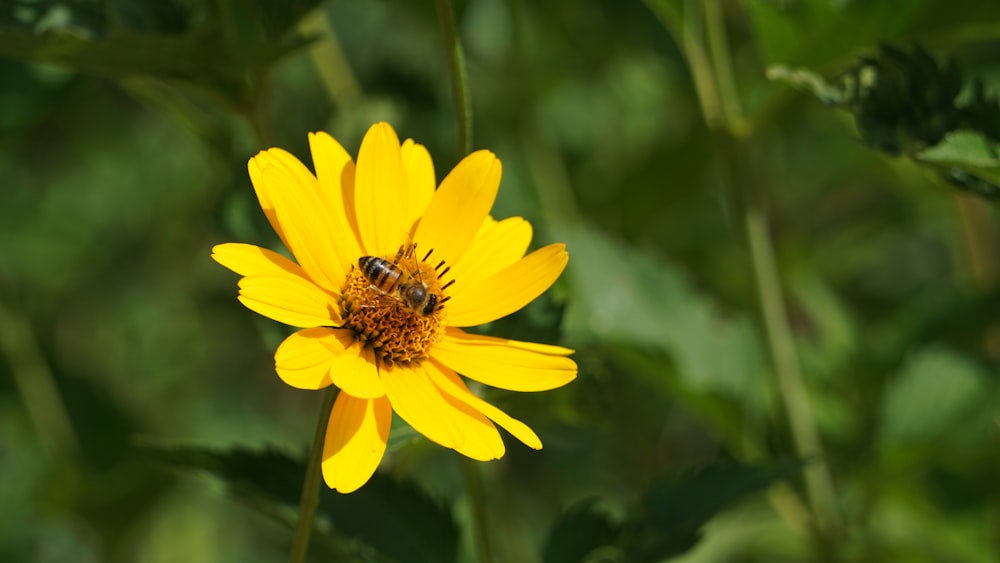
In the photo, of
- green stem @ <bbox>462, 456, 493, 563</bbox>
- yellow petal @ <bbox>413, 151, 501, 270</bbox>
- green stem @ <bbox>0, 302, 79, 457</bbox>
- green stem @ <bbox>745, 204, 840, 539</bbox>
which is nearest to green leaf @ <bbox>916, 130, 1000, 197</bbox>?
green stem @ <bbox>745, 204, 840, 539</bbox>

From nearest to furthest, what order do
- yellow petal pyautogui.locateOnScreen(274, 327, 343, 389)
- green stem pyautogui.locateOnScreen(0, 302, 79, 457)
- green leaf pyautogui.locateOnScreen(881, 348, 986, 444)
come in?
yellow petal pyautogui.locateOnScreen(274, 327, 343, 389)
green leaf pyautogui.locateOnScreen(881, 348, 986, 444)
green stem pyautogui.locateOnScreen(0, 302, 79, 457)

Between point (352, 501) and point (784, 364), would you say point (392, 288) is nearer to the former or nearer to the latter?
point (352, 501)

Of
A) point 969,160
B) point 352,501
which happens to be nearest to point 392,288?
point 352,501

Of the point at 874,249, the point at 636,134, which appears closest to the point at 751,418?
the point at 636,134

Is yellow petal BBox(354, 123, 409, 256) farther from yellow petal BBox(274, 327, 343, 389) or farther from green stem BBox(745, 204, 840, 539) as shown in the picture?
green stem BBox(745, 204, 840, 539)

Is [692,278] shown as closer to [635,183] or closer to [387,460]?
[635,183]

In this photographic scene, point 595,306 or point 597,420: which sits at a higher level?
point 595,306
